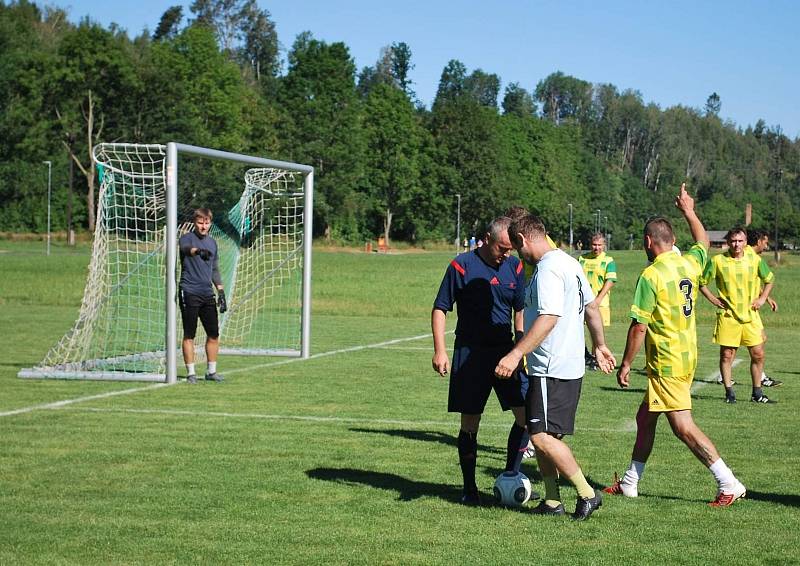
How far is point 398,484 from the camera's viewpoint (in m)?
8.27

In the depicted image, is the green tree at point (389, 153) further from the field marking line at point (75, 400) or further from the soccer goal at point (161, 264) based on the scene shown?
the field marking line at point (75, 400)

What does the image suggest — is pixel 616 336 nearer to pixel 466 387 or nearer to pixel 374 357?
pixel 374 357

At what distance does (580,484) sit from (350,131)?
9554 cm

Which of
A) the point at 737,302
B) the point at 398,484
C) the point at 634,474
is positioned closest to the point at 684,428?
the point at 634,474

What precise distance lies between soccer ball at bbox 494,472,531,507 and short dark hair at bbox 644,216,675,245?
75.0 inches

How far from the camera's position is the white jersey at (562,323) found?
6.89 metres

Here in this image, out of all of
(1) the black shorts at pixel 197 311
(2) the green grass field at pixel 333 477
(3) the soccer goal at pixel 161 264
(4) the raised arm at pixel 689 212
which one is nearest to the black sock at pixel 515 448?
(2) the green grass field at pixel 333 477

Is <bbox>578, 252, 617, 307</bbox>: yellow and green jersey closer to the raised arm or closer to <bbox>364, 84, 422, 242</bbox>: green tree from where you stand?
the raised arm

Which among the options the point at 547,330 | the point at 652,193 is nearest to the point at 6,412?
the point at 547,330

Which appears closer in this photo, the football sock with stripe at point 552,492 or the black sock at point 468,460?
the football sock with stripe at point 552,492

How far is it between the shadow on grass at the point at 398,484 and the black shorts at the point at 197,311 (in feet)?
19.3

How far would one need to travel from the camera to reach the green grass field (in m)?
6.46

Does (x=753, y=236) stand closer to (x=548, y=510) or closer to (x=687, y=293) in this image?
(x=687, y=293)

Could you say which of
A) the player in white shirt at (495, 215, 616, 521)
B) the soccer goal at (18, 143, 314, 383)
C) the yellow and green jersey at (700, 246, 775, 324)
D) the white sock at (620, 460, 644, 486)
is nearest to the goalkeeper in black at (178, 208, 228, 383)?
the soccer goal at (18, 143, 314, 383)
